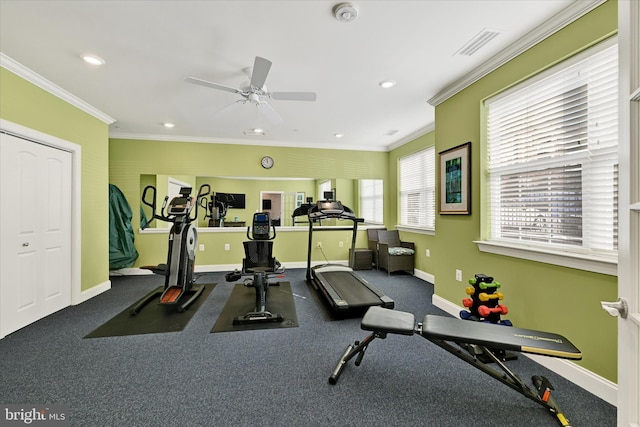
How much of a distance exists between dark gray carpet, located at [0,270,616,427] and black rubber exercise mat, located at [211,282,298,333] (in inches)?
5.9

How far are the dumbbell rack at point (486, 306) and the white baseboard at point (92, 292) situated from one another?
4.60 meters

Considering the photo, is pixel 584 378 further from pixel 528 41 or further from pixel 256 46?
pixel 256 46

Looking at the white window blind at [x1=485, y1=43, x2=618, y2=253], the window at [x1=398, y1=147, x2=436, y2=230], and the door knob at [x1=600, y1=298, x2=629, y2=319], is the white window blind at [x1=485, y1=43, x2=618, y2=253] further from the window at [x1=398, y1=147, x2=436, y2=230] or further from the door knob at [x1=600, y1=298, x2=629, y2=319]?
the window at [x1=398, y1=147, x2=436, y2=230]

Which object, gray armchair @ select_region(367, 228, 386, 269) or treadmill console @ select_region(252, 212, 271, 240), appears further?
gray armchair @ select_region(367, 228, 386, 269)

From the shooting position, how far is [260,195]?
5.52 m

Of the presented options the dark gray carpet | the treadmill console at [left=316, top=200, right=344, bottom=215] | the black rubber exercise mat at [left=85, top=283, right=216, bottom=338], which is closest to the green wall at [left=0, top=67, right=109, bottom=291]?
the black rubber exercise mat at [left=85, top=283, right=216, bottom=338]

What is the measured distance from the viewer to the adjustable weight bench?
152cm

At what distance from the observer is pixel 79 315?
10.1 ft

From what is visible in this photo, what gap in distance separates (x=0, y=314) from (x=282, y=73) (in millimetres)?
3633

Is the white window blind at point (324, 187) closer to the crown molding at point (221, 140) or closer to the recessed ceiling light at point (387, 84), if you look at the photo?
the crown molding at point (221, 140)

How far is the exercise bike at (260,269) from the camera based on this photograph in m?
2.92

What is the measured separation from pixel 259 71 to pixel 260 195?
11.4ft

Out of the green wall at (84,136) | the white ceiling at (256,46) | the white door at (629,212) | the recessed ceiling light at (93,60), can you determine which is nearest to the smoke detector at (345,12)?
the white ceiling at (256,46)

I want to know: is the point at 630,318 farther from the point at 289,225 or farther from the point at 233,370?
the point at 289,225
